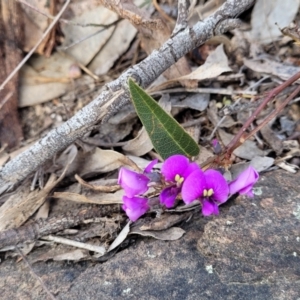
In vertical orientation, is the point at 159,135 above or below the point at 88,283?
above

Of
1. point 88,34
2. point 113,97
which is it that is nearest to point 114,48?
point 88,34

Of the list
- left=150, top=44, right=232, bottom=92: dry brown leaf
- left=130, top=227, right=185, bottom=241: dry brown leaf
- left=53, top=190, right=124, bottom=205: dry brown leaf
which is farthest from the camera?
left=150, top=44, right=232, bottom=92: dry brown leaf

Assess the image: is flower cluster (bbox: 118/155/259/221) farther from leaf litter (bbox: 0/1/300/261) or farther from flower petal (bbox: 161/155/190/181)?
leaf litter (bbox: 0/1/300/261)

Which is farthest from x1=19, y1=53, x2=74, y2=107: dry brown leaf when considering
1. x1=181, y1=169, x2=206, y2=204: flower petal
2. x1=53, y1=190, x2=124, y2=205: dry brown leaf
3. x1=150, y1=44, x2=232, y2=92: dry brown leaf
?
x1=181, y1=169, x2=206, y2=204: flower petal

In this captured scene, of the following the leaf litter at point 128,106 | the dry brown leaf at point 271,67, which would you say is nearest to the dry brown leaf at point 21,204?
the leaf litter at point 128,106

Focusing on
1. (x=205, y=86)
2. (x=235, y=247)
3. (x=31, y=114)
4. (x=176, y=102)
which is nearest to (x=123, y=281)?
(x=235, y=247)

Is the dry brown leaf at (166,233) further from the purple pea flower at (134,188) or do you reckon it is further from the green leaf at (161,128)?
the green leaf at (161,128)

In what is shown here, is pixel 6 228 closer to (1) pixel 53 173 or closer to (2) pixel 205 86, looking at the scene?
(1) pixel 53 173

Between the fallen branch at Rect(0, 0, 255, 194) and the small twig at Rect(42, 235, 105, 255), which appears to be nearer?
the small twig at Rect(42, 235, 105, 255)
